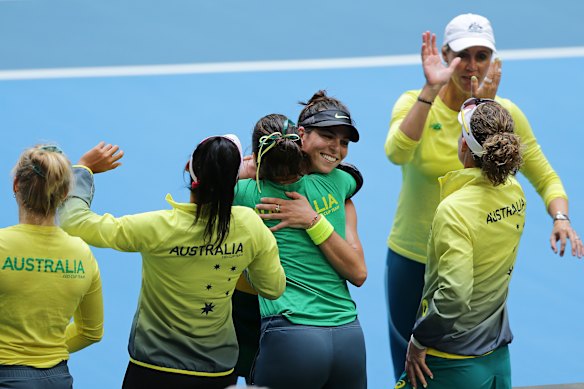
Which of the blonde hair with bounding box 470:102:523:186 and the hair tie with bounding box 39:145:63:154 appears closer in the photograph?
the hair tie with bounding box 39:145:63:154

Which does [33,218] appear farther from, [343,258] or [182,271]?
[343,258]

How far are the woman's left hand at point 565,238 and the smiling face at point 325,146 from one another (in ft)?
3.36

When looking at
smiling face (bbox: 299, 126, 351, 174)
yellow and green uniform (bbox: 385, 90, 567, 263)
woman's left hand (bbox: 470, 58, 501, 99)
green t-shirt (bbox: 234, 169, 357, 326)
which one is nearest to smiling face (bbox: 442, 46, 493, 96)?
yellow and green uniform (bbox: 385, 90, 567, 263)

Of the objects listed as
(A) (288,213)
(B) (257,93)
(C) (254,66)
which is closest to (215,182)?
(A) (288,213)

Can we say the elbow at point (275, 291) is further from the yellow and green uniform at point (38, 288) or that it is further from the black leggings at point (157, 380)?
the yellow and green uniform at point (38, 288)

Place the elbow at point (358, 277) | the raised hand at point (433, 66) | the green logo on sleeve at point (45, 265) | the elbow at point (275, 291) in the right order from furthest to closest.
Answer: the raised hand at point (433, 66) < the elbow at point (358, 277) < the elbow at point (275, 291) < the green logo on sleeve at point (45, 265)

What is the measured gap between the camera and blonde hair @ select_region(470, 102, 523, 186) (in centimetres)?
355

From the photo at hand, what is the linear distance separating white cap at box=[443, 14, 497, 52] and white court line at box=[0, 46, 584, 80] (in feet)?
14.8

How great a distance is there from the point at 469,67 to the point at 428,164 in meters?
0.49

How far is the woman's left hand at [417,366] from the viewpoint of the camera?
3721mm

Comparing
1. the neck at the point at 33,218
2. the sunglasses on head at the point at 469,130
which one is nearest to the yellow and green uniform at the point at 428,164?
the sunglasses on head at the point at 469,130

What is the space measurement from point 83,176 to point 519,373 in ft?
10.4

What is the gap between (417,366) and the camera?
147 inches

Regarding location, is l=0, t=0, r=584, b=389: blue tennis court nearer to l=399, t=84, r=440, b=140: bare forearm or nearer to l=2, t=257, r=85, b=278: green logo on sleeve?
l=399, t=84, r=440, b=140: bare forearm
